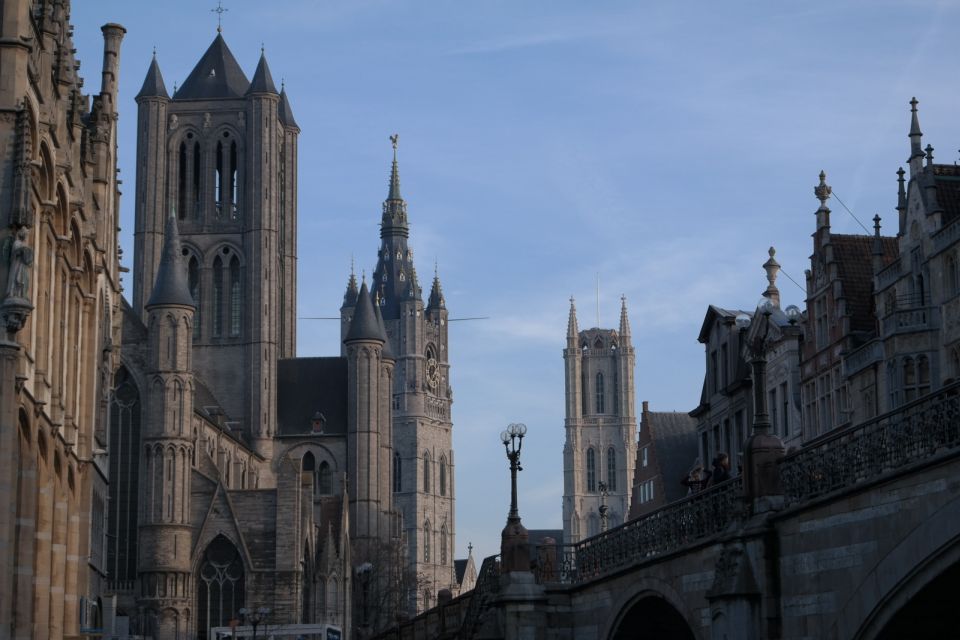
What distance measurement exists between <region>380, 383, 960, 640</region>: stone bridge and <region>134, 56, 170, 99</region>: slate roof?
252 ft

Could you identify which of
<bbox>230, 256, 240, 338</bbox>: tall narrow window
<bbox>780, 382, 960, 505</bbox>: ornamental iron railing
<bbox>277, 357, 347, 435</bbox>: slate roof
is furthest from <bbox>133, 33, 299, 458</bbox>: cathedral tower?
<bbox>780, 382, 960, 505</bbox>: ornamental iron railing

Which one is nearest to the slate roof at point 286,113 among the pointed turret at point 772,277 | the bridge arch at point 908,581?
the pointed turret at point 772,277

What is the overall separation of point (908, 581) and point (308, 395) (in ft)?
282

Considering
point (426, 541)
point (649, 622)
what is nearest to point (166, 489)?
point (649, 622)

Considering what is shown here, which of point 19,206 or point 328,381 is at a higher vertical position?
point 328,381

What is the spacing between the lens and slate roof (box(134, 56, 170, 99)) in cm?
10544

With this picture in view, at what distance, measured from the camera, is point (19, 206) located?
85.6 feet

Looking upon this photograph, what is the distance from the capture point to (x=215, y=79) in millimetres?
107875

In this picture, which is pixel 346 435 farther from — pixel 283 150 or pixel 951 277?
pixel 951 277

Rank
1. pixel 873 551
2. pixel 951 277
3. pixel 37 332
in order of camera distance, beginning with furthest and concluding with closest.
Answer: pixel 951 277 < pixel 37 332 < pixel 873 551

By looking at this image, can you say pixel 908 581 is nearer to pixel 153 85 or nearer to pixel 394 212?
pixel 153 85

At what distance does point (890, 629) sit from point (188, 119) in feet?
288

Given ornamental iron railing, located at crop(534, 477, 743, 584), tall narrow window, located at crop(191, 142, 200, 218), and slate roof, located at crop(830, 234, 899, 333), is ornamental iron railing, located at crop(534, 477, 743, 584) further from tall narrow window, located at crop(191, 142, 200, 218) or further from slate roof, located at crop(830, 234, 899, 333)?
tall narrow window, located at crop(191, 142, 200, 218)

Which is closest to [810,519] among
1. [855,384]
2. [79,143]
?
[79,143]
